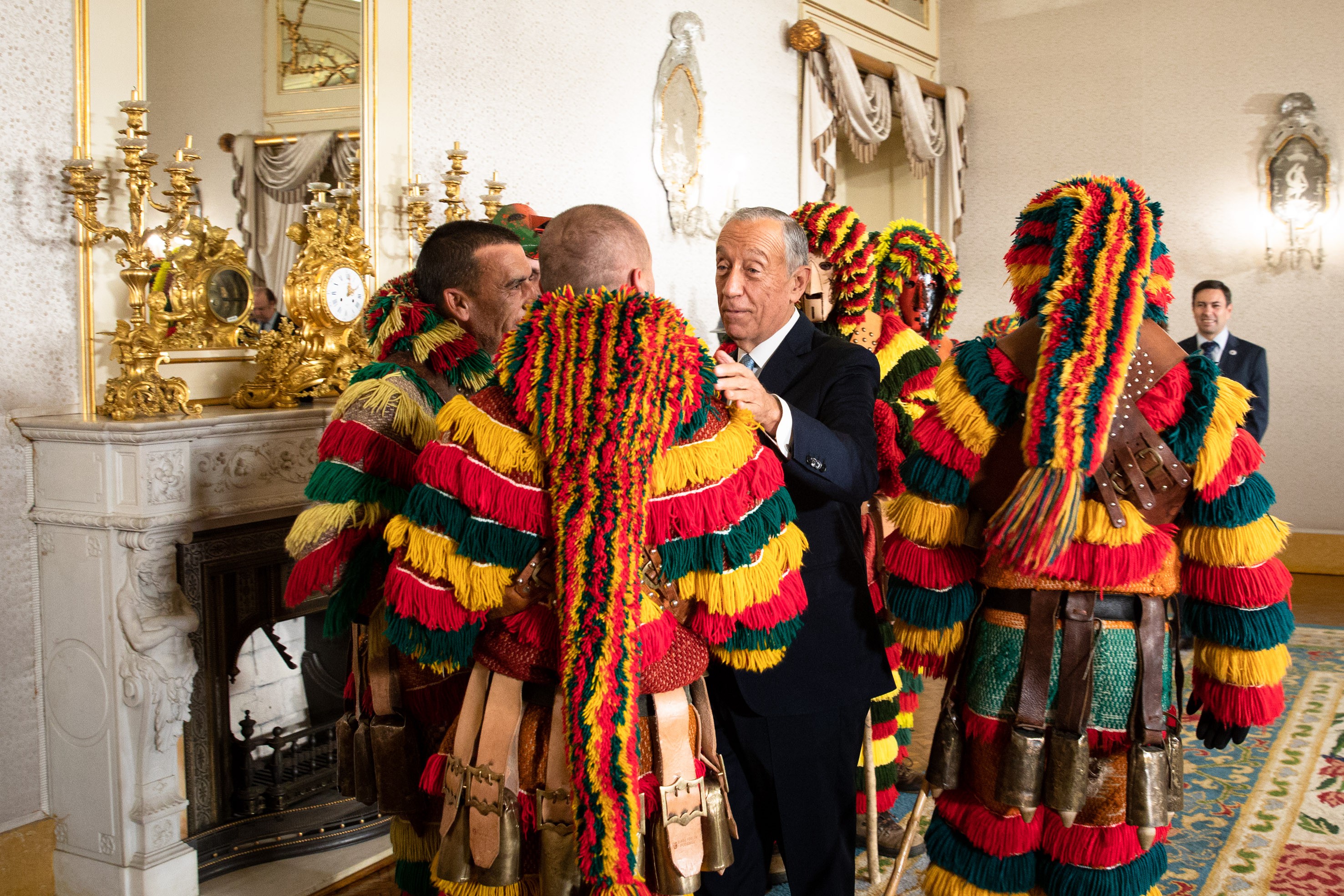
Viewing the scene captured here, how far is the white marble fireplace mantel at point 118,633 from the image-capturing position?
2455mm

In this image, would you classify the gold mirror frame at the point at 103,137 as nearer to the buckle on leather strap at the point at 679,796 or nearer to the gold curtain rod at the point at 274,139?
the gold curtain rod at the point at 274,139

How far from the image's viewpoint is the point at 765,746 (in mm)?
1813

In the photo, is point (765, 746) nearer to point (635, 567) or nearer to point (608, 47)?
point (635, 567)

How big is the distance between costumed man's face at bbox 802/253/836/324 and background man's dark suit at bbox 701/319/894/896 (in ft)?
3.36

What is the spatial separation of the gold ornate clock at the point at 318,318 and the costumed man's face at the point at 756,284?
5.30 feet

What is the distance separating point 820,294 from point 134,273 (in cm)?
184

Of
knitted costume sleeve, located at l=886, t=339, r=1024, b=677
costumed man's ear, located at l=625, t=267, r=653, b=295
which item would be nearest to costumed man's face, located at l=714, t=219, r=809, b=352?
knitted costume sleeve, located at l=886, t=339, r=1024, b=677

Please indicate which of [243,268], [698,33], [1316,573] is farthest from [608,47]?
[1316,573]

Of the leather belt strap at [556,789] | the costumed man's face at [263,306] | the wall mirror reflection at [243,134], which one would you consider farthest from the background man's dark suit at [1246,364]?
the leather belt strap at [556,789]

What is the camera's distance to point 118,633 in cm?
248

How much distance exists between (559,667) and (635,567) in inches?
7.2

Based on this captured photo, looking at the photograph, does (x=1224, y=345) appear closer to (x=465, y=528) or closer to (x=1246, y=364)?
(x=1246, y=364)

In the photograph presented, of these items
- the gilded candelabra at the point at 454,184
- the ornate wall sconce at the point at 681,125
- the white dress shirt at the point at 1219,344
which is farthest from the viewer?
the white dress shirt at the point at 1219,344

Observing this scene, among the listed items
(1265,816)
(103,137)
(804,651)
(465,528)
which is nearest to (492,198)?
(103,137)
